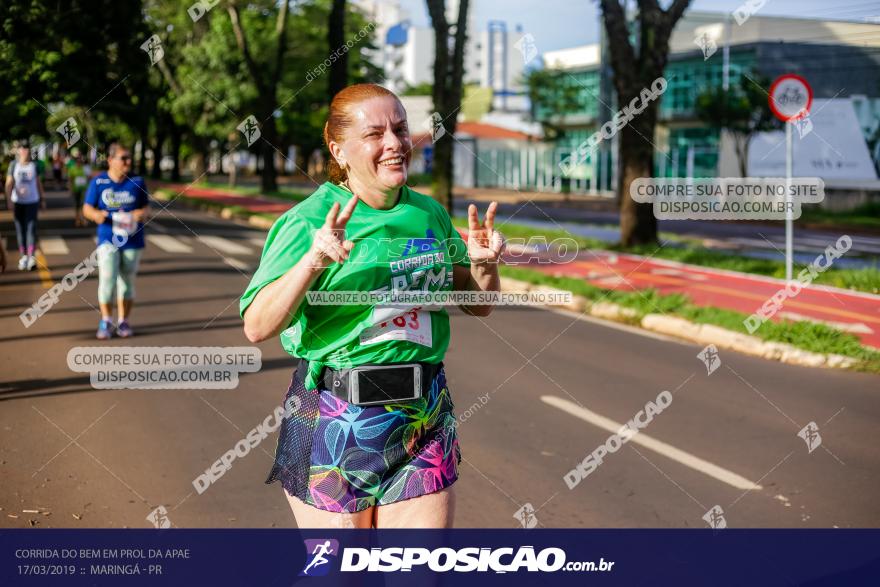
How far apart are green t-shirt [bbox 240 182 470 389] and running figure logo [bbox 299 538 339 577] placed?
445 mm

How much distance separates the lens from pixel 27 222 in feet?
50.5

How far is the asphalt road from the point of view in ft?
16.8

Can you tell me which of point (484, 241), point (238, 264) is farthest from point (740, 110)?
point (484, 241)

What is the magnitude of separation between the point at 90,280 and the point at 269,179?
27.1 meters

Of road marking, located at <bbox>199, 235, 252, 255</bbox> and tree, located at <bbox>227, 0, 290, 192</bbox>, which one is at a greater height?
tree, located at <bbox>227, 0, 290, 192</bbox>

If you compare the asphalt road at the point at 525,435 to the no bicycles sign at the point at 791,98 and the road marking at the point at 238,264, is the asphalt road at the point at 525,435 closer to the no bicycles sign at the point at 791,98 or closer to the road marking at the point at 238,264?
the no bicycles sign at the point at 791,98

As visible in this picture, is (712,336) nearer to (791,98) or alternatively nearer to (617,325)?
(617,325)

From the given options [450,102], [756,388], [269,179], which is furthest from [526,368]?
[269,179]

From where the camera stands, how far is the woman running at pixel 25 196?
14836 millimetres

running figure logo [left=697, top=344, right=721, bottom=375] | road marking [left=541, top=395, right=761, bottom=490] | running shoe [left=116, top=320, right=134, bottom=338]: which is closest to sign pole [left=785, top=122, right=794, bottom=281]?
running figure logo [left=697, top=344, right=721, bottom=375]

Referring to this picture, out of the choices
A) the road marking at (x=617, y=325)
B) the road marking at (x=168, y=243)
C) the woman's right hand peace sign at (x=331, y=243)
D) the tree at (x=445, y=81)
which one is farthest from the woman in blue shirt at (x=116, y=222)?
the tree at (x=445, y=81)

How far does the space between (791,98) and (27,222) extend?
449 inches

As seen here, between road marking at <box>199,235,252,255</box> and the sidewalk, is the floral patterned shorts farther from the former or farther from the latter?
road marking at <box>199,235,252,255</box>

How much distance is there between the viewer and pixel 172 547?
4.57 m
